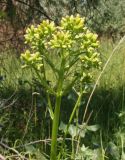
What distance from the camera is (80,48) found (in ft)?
4.31

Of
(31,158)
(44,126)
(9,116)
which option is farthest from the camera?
(9,116)

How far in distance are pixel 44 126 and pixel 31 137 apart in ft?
0.41

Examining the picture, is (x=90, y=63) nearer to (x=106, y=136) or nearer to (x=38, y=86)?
(x=106, y=136)

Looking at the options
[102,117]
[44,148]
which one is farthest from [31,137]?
[102,117]

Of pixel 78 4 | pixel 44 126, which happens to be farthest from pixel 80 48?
pixel 78 4

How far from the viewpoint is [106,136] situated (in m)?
2.23

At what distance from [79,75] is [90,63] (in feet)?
0.18

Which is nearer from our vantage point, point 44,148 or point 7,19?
point 44,148

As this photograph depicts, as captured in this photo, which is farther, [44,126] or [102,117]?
[102,117]

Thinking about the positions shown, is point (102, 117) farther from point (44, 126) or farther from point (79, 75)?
point (79, 75)

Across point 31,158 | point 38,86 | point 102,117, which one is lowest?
point 31,158

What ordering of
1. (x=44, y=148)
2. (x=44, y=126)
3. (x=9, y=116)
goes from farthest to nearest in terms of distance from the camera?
1. (x=9, y=116)
2. (x=44, y=126)
3. (x=44, y=148)

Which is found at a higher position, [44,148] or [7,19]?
[7,19]

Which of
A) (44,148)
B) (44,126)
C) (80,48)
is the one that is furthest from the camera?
(44,126)
